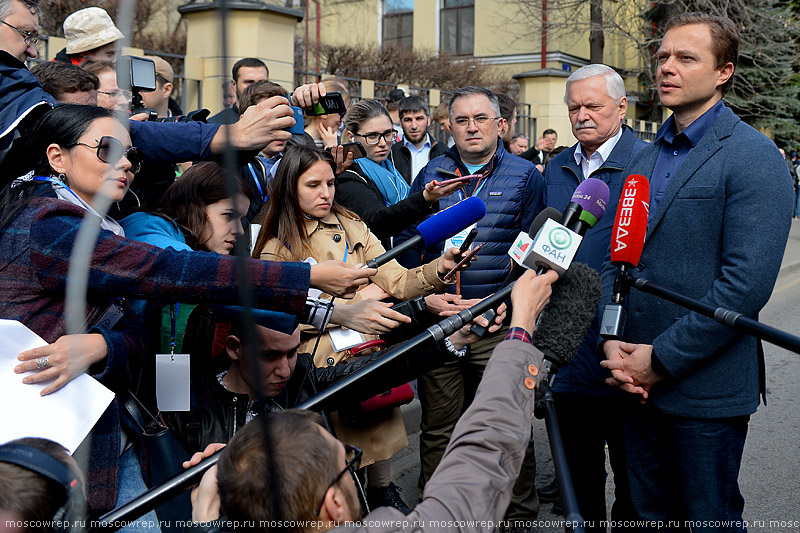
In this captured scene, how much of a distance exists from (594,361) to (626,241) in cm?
91

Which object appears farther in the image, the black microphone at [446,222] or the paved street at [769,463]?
the paved street at [769,463]

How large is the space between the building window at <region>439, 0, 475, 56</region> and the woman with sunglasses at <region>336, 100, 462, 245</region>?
838 inches

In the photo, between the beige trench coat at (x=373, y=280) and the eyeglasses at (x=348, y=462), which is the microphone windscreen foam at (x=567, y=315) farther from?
the beige trench coat at (x=373, y=280)

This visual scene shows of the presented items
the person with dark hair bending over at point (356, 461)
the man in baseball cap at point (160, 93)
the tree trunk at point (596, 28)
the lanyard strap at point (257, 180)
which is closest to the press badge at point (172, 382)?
the person with dark hair bending over at point (356, 461)

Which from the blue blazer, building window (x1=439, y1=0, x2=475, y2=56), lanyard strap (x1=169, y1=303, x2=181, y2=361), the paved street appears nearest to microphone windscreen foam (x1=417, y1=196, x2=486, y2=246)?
the blue blazer

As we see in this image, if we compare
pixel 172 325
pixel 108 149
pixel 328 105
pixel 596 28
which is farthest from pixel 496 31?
pixel 108 149

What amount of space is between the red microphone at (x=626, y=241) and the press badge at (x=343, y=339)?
41.9 inches

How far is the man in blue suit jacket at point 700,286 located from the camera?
2.40 meters

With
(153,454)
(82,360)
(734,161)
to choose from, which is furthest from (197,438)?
(734,161)

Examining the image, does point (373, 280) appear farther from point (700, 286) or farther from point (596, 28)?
point (596, 28)

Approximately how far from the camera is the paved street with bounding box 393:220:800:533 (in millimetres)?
3863

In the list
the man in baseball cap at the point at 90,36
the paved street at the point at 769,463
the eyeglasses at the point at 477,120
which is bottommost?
the paved street at the point at 769,463

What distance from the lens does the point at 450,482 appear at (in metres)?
1.59

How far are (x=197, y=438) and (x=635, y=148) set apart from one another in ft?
7.50
